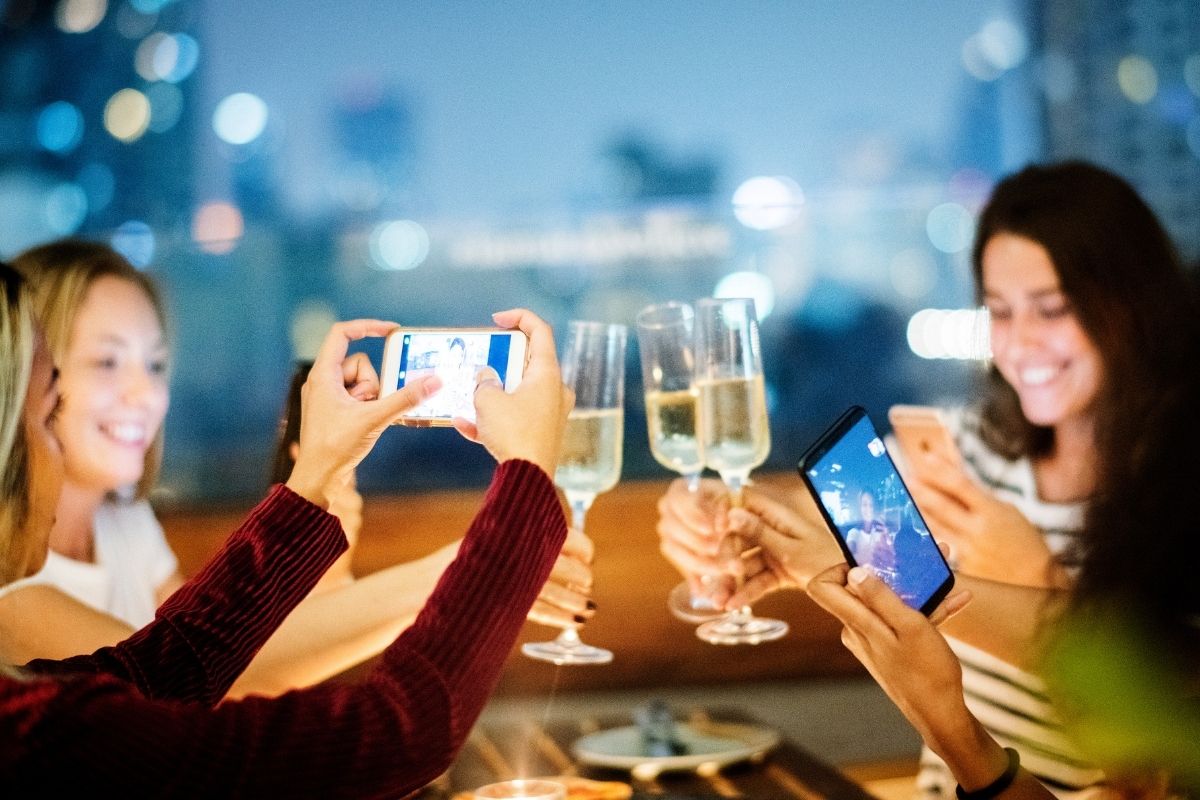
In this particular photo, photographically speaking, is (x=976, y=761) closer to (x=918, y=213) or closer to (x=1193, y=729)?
(x=1193, y=729)

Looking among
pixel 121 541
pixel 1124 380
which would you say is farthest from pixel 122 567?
pixel 1124 380

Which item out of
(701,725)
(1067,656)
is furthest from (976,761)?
(701,725)

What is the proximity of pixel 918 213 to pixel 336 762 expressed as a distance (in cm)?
328

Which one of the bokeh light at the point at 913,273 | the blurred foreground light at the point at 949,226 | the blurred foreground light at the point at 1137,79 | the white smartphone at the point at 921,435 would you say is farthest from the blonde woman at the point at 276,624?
the blurred foreground light at the point at 1137,79

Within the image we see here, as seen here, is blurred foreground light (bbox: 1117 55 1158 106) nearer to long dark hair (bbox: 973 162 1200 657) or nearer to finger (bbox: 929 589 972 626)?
long dark hair (bbox: 973 162 1200 657)

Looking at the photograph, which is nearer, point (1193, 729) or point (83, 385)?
point (1193, 729)

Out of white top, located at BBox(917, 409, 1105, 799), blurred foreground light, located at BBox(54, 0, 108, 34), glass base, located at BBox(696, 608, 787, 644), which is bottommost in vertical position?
white top, located at BBox(917, 409, 1105, 799)

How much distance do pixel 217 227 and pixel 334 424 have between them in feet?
9.87

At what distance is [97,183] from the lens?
394 cm

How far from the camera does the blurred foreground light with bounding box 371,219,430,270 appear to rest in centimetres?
387

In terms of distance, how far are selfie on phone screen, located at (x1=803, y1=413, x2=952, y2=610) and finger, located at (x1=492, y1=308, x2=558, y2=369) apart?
284mm

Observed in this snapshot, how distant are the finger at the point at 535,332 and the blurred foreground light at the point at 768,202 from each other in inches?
102

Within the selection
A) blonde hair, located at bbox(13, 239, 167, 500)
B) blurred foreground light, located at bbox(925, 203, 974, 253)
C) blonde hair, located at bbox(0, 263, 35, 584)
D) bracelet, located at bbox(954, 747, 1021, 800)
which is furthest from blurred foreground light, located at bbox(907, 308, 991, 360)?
blonde hair, located at bbox(0, 263, 35, 584)

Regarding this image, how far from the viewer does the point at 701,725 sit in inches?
70.5
